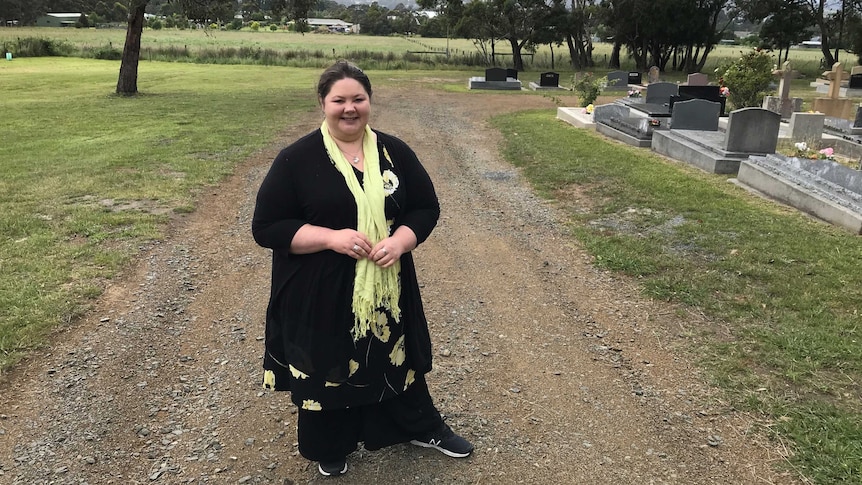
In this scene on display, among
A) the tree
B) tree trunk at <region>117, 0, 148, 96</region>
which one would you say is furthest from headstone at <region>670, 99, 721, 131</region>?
the tree

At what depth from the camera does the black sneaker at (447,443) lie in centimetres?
299

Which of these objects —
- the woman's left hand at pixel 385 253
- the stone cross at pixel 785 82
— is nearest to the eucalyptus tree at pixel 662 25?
the stone cross at pixel 785 82

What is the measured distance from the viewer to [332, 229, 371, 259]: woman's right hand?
2.33m

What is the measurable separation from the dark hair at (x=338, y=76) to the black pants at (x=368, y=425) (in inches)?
52.3

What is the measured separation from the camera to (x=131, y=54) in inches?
821

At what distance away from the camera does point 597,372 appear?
383 centimetres

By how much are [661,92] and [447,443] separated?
14538 millimetres

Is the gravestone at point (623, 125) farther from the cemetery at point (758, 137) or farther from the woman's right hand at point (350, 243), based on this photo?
the woman's right hand at point (350, 243)

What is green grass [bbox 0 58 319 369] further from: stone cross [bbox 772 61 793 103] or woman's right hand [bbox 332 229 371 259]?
stone cross [bbox 772 61 793 103]

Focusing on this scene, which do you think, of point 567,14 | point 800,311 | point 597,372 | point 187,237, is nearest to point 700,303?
point 800,311

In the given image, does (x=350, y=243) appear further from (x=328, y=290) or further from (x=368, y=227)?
(x=328, y=290)

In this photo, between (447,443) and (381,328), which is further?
(447,443)

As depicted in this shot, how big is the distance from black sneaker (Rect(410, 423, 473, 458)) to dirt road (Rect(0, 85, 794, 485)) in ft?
0.17

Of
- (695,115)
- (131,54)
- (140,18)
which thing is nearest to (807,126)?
(695,115)
